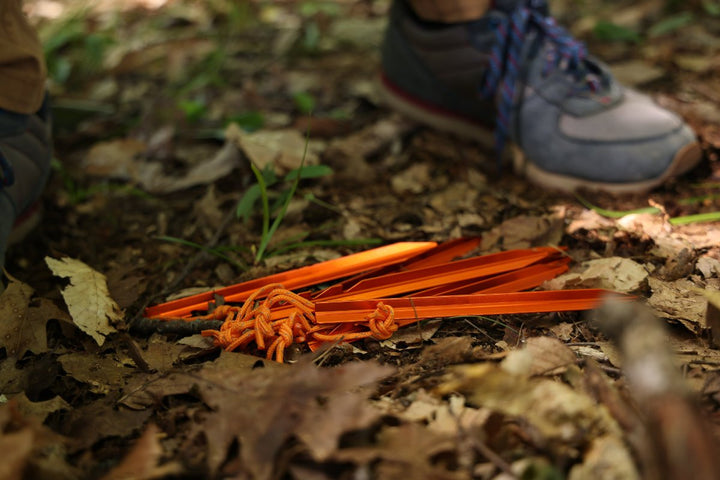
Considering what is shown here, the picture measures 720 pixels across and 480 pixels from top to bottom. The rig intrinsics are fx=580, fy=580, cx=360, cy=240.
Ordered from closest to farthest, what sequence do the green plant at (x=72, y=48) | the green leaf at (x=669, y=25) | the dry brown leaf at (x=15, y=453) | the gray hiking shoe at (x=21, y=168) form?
the dry brown leaf at (x=15, y=453), the gray hiking shoe at (x=21, y=168), the green leaf at (x=669, y=25), the green plant at (x=72, y=48)

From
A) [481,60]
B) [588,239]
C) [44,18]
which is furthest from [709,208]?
[44,18]

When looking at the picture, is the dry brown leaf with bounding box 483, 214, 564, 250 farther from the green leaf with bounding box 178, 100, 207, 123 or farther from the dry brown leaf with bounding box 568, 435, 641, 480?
the green leaf with bounding box 178, 100, 207, 123

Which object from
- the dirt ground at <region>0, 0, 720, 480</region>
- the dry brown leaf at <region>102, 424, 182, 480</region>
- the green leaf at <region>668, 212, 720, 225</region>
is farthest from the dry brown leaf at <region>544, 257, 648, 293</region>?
the dry brown leaf at <region>102, 424, 182, 480</region>

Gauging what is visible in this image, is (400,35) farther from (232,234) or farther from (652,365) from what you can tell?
(652,365)

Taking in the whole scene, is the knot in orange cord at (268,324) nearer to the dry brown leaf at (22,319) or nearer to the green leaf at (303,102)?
the dry brown leaf at (22,319)

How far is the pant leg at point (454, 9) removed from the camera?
6.24 ft

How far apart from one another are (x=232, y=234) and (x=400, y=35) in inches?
38.2

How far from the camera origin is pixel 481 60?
1.95 m

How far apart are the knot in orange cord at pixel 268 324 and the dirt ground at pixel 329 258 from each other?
0.04m

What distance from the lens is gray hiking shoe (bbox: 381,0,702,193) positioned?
71.0 inches

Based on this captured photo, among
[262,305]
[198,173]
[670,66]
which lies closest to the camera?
[262,305]

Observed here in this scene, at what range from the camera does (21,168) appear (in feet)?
5.40

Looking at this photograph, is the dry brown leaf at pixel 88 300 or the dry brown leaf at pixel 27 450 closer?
the dry brown leaf at pixel 27 450

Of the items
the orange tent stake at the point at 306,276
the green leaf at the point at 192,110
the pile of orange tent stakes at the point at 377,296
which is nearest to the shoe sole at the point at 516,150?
the pile of orange tent stakes at the point at 377,296
